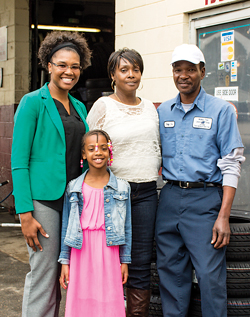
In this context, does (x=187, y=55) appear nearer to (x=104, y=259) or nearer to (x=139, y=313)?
(x=104, y=259)

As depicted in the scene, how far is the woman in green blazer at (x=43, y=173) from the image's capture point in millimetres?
2637

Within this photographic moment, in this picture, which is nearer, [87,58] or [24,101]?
[24,101]

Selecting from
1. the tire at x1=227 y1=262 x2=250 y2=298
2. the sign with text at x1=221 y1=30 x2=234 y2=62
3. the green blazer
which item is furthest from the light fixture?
Answer: the tire at x1=227 y1=262 x2=250 y2=298

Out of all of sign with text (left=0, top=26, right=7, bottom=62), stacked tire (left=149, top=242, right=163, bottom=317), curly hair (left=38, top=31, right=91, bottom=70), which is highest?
sign with text (left=0, top=26, right=7, bottom=62)

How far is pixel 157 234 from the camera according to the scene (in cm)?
296

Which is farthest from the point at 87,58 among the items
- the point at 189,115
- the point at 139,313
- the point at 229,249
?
the point at 139,313

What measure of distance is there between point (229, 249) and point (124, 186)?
0.87 meters

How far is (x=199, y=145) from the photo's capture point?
2.81 m

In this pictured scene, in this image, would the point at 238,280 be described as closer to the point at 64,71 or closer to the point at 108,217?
the point at 108,217

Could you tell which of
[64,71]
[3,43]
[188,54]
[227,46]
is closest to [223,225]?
[188,54]

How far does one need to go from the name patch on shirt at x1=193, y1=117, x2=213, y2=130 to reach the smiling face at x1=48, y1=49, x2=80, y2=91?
0.91 m

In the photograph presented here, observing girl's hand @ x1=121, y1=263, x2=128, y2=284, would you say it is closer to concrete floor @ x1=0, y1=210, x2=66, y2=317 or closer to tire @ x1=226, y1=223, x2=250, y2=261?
tire @ x1=226, y1=223, x2=250, y2=261

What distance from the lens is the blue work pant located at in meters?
2.67

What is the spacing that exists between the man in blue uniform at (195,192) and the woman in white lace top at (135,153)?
0.10m
